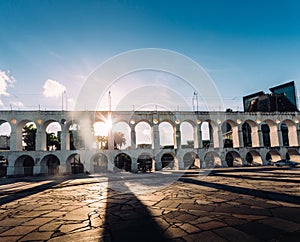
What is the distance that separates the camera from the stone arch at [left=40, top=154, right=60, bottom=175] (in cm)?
2584

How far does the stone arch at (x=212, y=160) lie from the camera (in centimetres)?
2944

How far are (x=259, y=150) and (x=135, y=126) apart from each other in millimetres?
17656

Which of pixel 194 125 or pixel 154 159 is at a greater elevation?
A: pixel 194 125

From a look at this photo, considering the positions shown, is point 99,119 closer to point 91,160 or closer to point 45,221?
point 91,160

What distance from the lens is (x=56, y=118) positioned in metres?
27.0

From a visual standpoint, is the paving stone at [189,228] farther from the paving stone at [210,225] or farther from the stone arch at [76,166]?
the stone arch at [76,166]

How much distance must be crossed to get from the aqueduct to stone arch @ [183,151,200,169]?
14 centimetres

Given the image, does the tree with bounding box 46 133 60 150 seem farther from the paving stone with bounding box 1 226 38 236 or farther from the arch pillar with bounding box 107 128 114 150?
the paving stone with bounding box 1 226 38 236

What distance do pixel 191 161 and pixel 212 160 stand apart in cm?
315

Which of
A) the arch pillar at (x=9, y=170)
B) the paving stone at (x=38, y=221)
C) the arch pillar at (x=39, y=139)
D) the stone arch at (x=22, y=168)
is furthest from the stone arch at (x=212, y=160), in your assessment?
the paving stone at (x=38, y=221)

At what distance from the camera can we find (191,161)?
33156 mm

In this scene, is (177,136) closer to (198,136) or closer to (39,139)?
(198,136)

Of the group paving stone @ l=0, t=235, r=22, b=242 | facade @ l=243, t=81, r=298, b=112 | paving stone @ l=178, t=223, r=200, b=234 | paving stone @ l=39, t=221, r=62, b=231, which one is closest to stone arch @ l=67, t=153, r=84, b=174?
paving stone @ l=39, t=221, r=62, b=231

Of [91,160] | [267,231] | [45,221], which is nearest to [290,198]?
[267,231]
